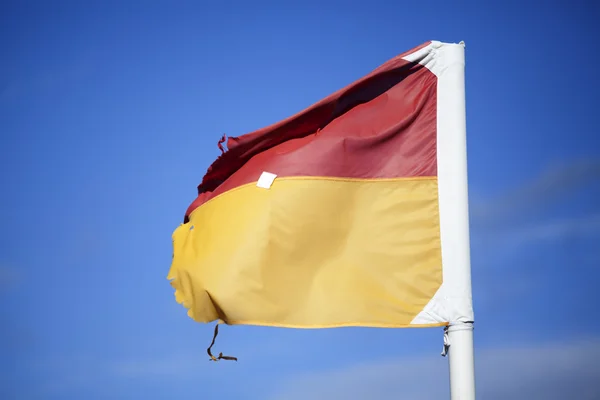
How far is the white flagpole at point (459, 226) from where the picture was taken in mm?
9172

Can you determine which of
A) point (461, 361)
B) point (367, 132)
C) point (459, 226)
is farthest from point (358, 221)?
point (461, 361)

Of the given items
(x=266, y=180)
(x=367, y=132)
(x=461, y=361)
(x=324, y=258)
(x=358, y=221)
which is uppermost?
(x=367, y=132)

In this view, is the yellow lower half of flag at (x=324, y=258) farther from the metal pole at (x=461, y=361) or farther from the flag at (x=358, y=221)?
the metal pole at (x=461, y=361)

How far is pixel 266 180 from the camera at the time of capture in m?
10.9

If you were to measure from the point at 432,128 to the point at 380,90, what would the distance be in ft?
3.35

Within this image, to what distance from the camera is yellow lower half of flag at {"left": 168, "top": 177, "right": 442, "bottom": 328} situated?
10.1 meters

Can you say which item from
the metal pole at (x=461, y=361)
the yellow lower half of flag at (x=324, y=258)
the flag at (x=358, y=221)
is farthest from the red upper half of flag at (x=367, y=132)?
the metal pole at (x=461, y=361)

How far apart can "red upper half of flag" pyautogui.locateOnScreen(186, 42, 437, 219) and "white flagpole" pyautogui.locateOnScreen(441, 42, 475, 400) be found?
Answer: 0.26 meters

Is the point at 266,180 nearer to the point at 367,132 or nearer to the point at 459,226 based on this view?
the point at 367,132

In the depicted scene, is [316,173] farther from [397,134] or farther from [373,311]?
[373,311]

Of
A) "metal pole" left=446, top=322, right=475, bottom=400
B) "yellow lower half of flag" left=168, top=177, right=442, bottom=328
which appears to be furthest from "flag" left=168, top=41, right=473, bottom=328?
"metal pole" left=446, top=322, right=475, bottom=400

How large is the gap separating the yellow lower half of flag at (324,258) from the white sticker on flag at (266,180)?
69 mm

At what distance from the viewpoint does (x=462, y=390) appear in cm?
909

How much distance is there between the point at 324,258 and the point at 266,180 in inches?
52.3
